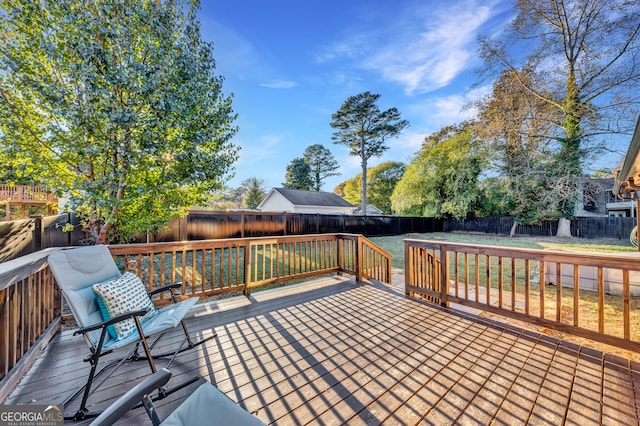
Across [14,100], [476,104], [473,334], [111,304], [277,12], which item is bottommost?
[473,334]

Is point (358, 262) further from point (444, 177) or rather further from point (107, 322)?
point (444, 177)

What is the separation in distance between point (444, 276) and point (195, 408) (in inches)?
123

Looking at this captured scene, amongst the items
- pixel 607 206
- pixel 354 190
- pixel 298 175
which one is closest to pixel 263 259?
pixel 298 175

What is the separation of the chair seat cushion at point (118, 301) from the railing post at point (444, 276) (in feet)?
11.0

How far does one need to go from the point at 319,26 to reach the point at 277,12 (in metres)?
1.27

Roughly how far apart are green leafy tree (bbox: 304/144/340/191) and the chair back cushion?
82.5ft

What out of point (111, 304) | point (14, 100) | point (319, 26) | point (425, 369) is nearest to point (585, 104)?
point (319, 26)

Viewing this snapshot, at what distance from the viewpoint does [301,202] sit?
64.3ft

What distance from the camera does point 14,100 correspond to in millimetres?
3436

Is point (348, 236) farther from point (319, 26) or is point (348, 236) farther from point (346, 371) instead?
point (319, 26)

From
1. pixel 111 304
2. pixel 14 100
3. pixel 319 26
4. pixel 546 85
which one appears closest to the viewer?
pixel 111 304

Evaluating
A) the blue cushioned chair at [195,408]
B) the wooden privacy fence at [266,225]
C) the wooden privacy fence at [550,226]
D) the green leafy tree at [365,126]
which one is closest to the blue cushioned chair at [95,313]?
the blue cushioned chair at [195,408]

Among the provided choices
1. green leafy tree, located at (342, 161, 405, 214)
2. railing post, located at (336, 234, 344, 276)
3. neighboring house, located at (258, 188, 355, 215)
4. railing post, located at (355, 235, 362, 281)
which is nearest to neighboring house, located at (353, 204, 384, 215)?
green leafy tree, located at (342, 161, 405, 214)

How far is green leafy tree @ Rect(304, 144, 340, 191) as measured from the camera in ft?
89.0
